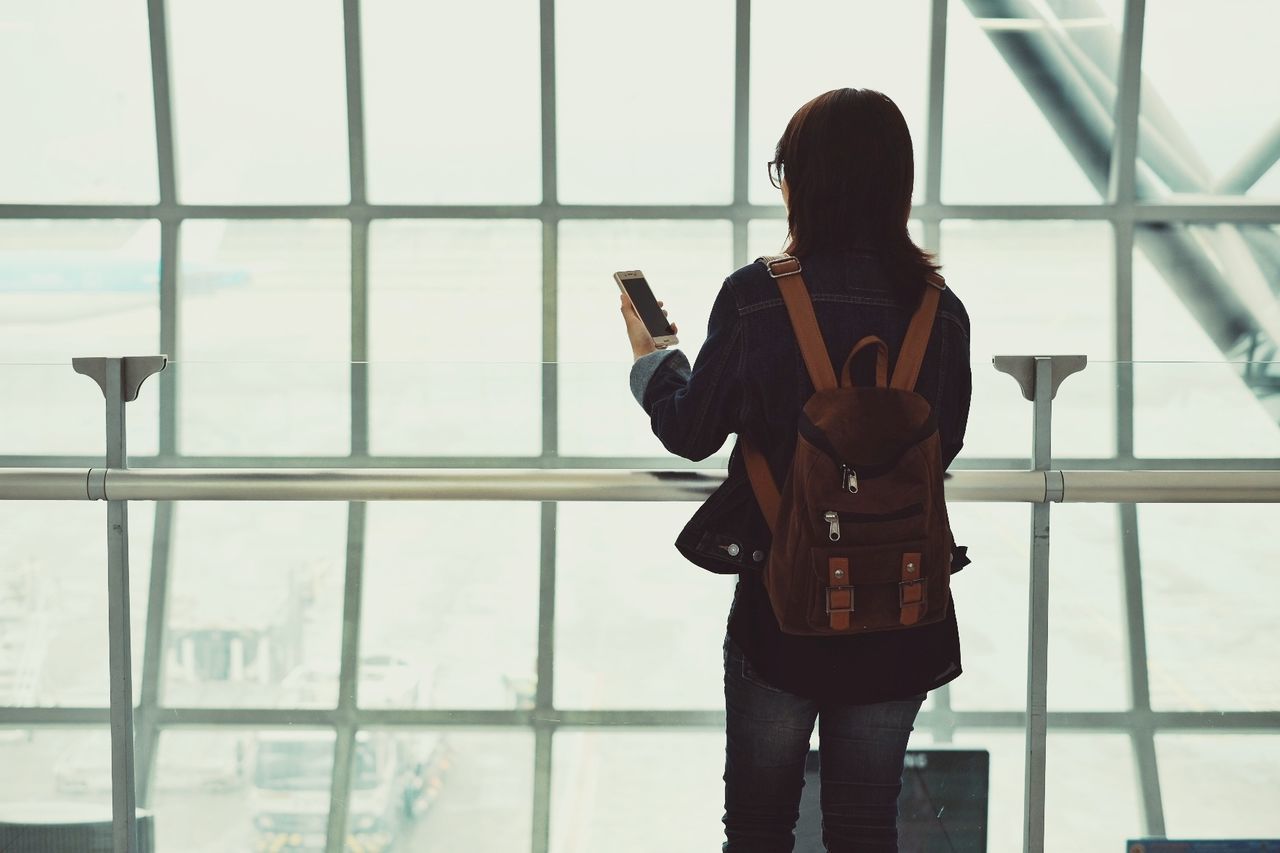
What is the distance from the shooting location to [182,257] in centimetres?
727

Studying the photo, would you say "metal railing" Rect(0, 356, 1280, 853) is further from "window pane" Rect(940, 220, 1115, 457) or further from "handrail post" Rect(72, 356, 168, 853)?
"window pane" Rect(940, 220, 1115, 457)

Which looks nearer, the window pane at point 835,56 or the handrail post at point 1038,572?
the handrail post at point 1038,572

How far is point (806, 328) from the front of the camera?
1148 mm

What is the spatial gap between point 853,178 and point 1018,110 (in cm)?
660

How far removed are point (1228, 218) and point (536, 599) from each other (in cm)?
712

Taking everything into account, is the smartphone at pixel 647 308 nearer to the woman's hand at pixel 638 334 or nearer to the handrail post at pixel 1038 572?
the woman's hand at pixel 638 334

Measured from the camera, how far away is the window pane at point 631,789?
1.65 meters

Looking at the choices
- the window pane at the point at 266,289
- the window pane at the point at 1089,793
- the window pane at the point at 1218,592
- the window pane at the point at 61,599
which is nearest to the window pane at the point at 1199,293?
the window pane at the point at 266,289

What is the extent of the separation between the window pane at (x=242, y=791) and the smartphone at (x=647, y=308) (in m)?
0.80

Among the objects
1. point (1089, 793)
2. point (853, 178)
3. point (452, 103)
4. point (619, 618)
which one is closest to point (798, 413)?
point (853, 178)

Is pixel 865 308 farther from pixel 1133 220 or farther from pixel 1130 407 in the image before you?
pixel 1133 220

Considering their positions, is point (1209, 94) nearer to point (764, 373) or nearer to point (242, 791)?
point (764, 373)

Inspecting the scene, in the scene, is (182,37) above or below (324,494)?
above

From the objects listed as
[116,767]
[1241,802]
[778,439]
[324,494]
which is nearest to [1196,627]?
[1241,802]
